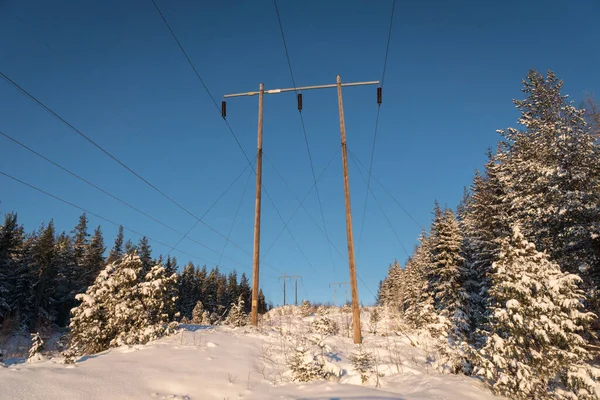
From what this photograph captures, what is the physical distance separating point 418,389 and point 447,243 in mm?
25513

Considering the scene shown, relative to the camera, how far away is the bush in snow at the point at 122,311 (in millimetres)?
10055

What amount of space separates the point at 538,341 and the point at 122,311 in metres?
10.7

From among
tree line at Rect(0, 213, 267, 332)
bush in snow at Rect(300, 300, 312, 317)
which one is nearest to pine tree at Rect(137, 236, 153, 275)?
tree line at Rect(0, 213, 267, 332)

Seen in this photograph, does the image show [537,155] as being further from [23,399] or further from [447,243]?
[23,399]

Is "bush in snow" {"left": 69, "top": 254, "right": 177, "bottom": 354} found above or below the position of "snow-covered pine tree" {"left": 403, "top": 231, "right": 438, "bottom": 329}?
below

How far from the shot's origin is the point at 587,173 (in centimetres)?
1675

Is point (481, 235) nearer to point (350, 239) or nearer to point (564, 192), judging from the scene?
point (564, 192)

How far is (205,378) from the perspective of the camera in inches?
260

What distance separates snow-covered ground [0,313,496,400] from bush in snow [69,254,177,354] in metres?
1.25

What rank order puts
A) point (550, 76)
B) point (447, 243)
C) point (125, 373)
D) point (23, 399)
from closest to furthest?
point (23, 399)
point (125, 373)
point (550, 76)
point (447, 243)

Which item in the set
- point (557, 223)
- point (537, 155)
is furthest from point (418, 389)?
point (537, 155)

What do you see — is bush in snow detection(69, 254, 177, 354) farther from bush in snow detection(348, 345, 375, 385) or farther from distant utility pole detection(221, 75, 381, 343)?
bush in snow detection(348, 345, 375, 385)

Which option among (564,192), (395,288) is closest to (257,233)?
(564,192)

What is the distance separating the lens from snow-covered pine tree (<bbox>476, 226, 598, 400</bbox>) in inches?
240
